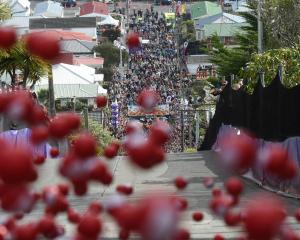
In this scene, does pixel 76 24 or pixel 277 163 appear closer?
pixel 277 163

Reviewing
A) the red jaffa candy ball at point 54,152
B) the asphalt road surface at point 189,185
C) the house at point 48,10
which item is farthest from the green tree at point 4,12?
the house at point 48,10

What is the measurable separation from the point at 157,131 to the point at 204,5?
130m

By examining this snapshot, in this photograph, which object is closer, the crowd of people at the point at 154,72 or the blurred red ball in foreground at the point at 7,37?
the blurred red ball in foreground at the point at 7,37

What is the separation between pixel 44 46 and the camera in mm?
2725

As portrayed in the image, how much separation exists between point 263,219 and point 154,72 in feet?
226

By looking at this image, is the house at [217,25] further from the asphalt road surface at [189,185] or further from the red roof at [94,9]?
the asphalt road surface at [189,185]

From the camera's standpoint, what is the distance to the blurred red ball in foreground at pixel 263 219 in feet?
7.43

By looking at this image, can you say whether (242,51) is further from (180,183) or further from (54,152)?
(180,183)

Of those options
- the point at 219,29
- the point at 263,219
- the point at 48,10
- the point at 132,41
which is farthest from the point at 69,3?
the point at 263,219

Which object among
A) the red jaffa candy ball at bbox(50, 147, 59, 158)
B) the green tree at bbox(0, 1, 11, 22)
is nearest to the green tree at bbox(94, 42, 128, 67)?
the green tree at bbox(0, 1, 11, 22)

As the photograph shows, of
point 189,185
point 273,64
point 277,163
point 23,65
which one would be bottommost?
point 189,185

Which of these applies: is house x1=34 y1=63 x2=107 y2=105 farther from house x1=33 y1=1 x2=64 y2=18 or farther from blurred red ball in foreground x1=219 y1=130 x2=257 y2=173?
house x1=33 y1=1 x2=64 y2=18

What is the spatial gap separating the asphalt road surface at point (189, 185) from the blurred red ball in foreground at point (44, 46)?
2.36 metres

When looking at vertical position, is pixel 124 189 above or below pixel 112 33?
above
